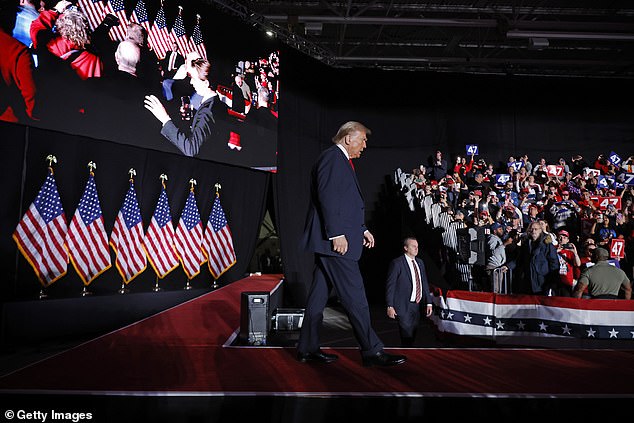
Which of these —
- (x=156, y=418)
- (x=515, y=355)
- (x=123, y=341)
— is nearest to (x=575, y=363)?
(x=515, y=355)

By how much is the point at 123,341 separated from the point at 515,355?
129 inches

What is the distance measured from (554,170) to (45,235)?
40.7 feet

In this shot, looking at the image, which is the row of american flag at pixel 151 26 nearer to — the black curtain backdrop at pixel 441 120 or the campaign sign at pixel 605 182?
the black curtain backdrop at pixel 441 120

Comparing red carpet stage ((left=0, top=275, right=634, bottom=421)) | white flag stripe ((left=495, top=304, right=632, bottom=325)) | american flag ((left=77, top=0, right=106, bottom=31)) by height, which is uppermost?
american flag ((left=77, top=0, right=106, bottom=31))

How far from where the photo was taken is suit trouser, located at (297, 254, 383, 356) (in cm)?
290

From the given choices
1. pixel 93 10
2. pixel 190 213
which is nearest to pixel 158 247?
pixel 190 213

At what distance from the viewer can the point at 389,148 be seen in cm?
1370

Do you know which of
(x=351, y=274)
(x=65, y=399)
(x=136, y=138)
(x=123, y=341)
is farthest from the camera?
(x=136, y=138)

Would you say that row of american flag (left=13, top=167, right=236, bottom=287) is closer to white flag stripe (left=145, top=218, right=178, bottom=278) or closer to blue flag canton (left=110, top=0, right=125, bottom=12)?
white flag stripe (left=145, top=218, right=178, bottom=278)

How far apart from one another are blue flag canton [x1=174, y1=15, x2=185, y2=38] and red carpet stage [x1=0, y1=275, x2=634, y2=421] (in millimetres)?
6190

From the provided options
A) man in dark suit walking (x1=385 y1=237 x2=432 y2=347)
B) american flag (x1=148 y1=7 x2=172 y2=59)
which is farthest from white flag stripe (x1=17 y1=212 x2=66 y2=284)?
man in dark suit walking (x1=385 y1=237 x2=432 y2=347)

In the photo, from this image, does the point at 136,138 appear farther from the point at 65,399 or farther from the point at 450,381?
the point at 450,381

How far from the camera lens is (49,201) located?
6.57m

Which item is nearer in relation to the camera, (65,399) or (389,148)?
(65,399)
